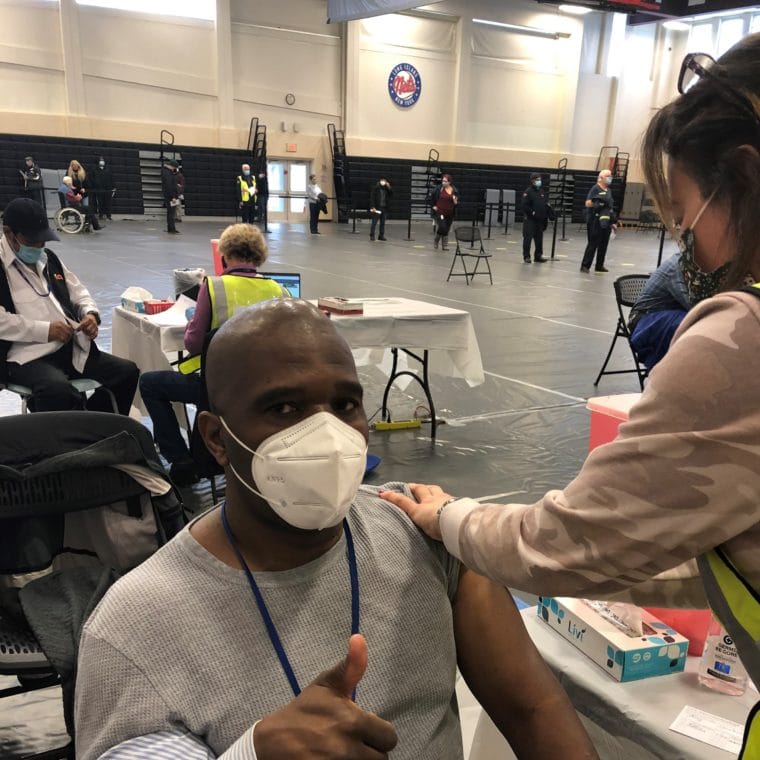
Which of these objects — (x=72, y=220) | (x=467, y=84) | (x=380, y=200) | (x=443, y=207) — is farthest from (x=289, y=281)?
(x=467, y=84)

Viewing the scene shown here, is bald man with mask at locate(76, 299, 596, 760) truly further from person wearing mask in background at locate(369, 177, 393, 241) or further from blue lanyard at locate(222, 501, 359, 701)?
person wearing mask in background at locate(369, 177, 393, 241)

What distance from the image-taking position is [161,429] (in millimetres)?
3490

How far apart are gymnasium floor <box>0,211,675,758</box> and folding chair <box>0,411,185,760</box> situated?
1.47 ft

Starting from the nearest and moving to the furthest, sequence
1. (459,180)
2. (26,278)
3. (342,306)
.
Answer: (26,278) → (342,306) → (459,180)

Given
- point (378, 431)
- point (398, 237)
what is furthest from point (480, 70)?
point (378, 431)

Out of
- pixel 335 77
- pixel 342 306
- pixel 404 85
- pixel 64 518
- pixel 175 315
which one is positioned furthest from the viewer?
pixel 404 85

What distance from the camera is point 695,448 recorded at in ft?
2.28

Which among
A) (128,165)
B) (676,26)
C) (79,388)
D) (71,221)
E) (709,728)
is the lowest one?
(71,221)

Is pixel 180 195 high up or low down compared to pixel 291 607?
down

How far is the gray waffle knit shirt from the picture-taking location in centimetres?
79

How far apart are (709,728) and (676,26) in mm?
25422

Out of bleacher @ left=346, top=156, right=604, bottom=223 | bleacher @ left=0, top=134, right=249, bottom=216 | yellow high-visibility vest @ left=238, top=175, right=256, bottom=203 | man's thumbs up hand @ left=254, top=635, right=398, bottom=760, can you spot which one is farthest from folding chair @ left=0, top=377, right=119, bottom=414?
bleacher @ left=346, top=156, right=604, bottom=223

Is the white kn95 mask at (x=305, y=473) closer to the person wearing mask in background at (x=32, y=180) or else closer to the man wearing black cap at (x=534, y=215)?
the man wearing black cap at (x=534, y=215)

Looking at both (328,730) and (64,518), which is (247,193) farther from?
(328,730)
